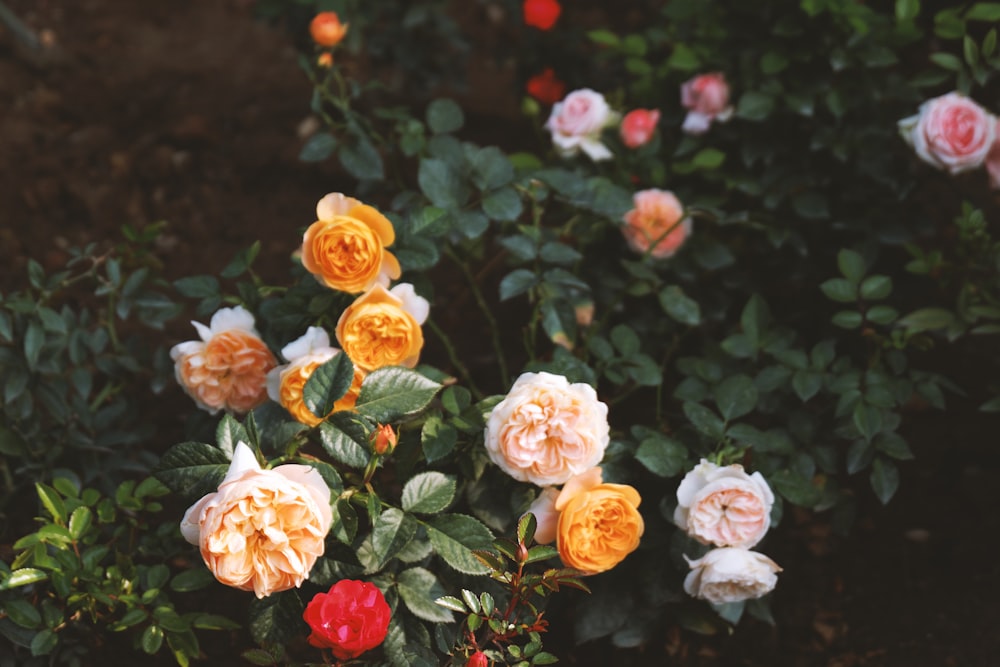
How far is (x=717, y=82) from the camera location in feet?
6.18

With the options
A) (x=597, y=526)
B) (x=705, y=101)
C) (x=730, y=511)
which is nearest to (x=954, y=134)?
(x=705, y=101)

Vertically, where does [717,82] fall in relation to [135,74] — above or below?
above

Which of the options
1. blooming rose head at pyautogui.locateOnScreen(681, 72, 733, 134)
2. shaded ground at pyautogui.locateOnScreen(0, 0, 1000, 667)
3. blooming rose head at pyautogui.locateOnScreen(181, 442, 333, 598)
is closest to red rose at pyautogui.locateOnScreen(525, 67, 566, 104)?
blooming rose head at pyautogui.locateOnScreen(681, 72, 733, 134)

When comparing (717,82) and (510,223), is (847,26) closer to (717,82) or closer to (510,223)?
(717,82)

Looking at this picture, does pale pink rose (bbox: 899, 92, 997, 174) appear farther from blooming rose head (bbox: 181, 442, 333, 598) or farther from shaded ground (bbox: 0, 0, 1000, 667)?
blooming rose head (bbox: 181, 442, 333, 598)

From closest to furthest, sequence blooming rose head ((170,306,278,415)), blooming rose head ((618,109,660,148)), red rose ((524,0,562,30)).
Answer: blooming rose head ((170,306,278,415)) < blooming rose head ((618,109,660,148)) < red rose ((524,0,562,30))

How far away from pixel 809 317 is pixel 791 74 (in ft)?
1.61

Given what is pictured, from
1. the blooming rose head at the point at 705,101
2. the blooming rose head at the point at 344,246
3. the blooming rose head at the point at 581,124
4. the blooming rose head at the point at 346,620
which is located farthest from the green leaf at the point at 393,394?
the blooming rose head at the point at 705,101

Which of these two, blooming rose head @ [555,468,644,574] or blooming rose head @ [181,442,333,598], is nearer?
blooming rose head @ [181,442,333,598]

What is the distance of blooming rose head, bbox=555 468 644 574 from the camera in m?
1.21

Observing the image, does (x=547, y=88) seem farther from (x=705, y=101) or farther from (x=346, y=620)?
(x=346, y=620)

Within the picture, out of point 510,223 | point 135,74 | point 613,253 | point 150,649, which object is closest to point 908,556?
point 613,253

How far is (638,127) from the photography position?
6.00ft

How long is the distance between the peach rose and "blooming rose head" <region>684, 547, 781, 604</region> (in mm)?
508
